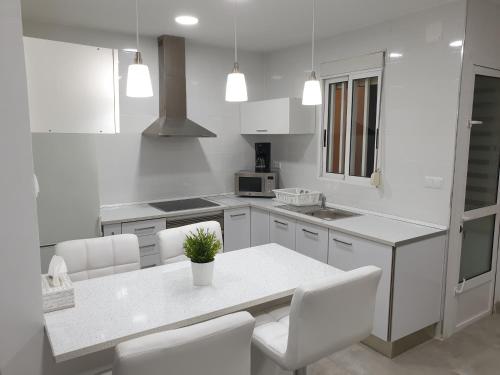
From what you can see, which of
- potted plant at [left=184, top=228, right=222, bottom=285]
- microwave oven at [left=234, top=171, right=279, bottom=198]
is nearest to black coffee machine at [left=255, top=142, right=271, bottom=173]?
microwave oven at [left=234, top=171, right=279, bottom=198]

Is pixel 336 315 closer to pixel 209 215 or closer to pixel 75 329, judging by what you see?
pixel 75 329

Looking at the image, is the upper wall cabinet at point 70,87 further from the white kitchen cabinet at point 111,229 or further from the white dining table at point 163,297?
the white kitchen cabinet at point 111,229

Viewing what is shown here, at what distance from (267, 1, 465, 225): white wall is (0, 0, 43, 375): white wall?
272 centimetres

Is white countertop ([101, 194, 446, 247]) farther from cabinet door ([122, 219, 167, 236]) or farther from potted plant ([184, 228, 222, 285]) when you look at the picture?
potted plant ([184, 228, 222, 285])

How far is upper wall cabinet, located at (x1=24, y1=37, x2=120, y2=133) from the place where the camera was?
4.96ft

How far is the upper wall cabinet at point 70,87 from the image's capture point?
1.51 m

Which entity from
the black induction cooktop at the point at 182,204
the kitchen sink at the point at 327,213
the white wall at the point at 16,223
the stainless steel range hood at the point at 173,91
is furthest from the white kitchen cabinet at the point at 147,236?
the white wall at the point at 16,223

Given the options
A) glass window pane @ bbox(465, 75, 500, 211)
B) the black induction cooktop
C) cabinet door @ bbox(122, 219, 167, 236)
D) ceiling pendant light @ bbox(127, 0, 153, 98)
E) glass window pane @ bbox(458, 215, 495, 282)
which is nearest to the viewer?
ceiling pendant light @ bbox(127, 0, 153, 98)

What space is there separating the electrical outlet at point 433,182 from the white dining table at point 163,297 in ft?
4.30

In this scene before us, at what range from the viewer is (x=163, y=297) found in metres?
1.82

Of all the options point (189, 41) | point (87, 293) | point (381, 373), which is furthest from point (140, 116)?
point (381, 373)

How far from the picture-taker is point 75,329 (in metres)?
1.53

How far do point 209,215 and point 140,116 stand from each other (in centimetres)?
123

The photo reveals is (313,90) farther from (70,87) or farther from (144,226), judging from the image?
(144,226)
